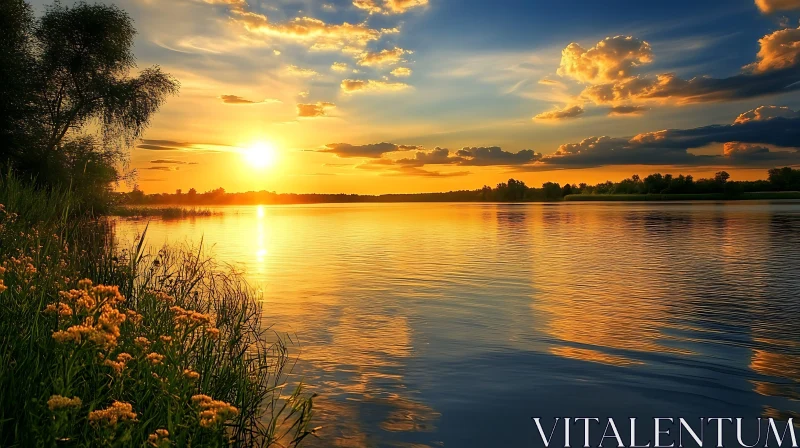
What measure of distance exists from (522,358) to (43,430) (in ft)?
33.1

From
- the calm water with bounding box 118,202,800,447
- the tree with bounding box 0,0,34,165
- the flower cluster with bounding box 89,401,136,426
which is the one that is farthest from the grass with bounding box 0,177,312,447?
the tree with bounding box 0,0,34,165

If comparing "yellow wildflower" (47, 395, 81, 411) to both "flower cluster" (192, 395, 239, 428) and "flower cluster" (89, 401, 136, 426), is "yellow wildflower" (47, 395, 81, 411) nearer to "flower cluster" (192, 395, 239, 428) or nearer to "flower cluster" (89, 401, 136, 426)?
"flower cluster" (89, 401, 136, 426)

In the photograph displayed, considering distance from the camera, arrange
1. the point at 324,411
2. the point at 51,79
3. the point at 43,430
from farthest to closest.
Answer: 1. the point at 51,79
2. the point at 324,411
3. the point at 43,430

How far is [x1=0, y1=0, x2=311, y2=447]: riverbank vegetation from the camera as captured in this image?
211 inches


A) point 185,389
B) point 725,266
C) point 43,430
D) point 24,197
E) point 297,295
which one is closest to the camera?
point 43,430

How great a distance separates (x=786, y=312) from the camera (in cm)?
1739

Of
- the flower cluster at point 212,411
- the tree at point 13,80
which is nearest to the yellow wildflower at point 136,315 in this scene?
the flower cluster at point 212,411

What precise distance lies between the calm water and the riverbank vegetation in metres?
1.59

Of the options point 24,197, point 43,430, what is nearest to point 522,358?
point 43,430

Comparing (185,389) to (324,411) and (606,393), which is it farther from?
(606,393)

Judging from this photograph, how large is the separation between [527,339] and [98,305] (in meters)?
11.1

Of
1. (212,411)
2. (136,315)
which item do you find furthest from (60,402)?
(136,315)

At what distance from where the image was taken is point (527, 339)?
15.0m

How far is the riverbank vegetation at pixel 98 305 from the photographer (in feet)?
17.5
